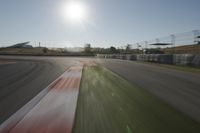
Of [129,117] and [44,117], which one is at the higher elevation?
[129,117]

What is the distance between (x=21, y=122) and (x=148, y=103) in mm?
3559

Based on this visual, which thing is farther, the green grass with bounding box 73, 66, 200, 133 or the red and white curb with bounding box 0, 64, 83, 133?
the red and white curb with bounding box 0, 64, 83, 133

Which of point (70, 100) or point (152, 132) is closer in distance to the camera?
point (152, 132)

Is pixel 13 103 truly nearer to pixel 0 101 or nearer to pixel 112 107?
pixel 0 101

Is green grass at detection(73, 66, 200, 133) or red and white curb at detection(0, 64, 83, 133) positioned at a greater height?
green grass at detection(73, 66, 200, 133)

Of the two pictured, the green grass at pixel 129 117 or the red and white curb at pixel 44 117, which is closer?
the green grass at pixel 129 117

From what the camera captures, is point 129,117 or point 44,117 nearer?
point 129,117

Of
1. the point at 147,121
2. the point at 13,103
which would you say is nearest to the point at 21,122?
the point at 13,103

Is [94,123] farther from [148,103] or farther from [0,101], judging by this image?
[0,101]

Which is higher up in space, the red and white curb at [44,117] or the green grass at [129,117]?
the green grass at [129,117]

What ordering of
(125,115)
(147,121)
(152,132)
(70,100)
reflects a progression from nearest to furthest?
1. (152,132)
2. (147,121)
3. (125,115)
4. (70,100)

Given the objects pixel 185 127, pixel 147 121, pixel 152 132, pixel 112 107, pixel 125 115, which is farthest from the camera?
pixel 112 107

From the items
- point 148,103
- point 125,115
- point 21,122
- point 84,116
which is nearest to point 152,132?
point 125,115

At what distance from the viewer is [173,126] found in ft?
14.9
